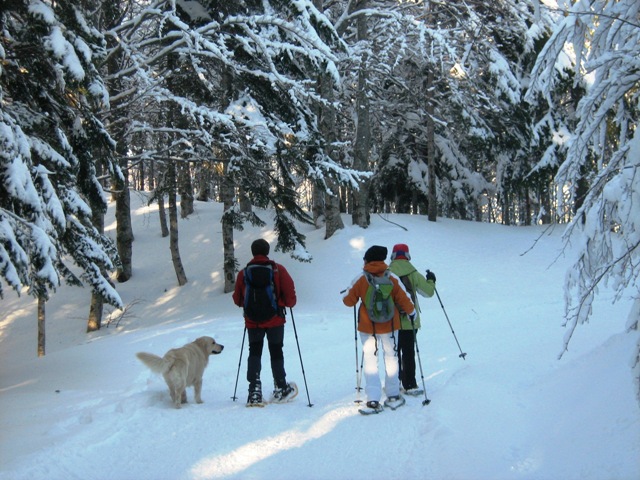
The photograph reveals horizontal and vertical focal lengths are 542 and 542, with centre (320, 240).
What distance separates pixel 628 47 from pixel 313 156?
32.9 ft

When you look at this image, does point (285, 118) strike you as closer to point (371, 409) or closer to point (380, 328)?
point (380, 328)

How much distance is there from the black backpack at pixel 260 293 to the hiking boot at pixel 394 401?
5.48 feet

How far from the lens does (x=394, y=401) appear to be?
607cm

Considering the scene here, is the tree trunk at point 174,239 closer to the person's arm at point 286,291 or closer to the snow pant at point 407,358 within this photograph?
the person's arm at point 286,291

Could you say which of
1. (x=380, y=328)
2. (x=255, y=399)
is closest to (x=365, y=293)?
(x=380, y=328)

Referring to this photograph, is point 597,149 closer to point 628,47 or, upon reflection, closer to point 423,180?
point 628,47

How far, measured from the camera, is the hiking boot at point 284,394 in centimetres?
661

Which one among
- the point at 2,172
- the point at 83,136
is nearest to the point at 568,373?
the point at 2,172

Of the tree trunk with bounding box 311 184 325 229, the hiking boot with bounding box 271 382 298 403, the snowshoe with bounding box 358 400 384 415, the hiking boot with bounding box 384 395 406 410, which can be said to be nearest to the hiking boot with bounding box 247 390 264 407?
the hiking boot with bounding box 271 382 298 403

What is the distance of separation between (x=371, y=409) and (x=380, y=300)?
3.85ft

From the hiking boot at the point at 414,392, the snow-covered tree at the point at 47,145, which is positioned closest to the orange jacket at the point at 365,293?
the hiking boot at the point at 414,392

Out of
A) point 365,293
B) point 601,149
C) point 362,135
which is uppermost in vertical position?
point 362,135

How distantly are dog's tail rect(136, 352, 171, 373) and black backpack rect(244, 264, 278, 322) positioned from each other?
112 cm

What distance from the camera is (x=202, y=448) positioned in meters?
4.96
